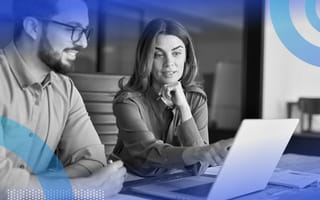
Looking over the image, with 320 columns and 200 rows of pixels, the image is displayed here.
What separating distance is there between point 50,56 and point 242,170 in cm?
26

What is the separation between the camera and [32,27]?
1.32 feet

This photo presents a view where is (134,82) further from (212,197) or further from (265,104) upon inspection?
(265,104)

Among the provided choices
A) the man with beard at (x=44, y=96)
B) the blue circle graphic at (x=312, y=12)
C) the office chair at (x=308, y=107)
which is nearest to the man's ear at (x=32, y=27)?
the man with beard at (x=44, y=96)

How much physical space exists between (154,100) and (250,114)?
33 cm

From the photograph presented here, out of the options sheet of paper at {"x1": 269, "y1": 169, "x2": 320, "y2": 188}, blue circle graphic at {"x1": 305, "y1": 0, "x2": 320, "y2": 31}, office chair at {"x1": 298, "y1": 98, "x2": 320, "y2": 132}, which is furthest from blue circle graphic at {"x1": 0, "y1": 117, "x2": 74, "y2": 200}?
office chair at {"x1": 298, "y1": 98, "x2": 320, "y2": 132}

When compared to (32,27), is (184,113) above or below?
below

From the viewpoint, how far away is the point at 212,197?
464mm

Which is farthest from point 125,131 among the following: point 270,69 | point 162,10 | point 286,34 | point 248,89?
point 270,69

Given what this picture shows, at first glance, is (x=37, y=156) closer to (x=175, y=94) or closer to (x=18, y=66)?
(x=18, y=66)

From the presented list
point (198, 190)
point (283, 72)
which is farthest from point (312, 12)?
point (283, 72)

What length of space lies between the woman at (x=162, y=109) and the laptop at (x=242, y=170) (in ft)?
0.13

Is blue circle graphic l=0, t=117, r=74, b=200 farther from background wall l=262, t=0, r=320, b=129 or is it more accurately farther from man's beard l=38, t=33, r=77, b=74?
background wall l=262, t=0, r=320, b=129

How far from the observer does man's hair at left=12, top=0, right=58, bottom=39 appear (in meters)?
0.40

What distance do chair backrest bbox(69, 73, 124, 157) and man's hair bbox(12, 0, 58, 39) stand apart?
6.4 inches
